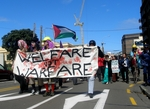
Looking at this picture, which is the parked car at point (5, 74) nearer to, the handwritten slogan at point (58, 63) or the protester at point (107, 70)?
the protester at point (107, 70)

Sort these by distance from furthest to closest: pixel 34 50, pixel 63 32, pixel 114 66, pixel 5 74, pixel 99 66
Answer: pixel 5 74 < pixel 114 66 < pixel 63 32 < pixel 99 66 < pixel 34 50

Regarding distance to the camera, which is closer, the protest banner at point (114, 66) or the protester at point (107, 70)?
the protester at point (107, 70)

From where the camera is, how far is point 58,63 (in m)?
8.94

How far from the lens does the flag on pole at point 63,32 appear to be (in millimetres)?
14719

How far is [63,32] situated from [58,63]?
6.82m

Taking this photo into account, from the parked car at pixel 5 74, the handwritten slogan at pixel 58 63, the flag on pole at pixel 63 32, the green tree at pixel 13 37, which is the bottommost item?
the parked car at pixel 5 74

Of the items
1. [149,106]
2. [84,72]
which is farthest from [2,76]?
[149,106]

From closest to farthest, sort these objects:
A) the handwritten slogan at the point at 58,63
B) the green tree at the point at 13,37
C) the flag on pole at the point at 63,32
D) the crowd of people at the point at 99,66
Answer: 1. the handwritten slogan at the point at 58,63
2. the crowd of people at the point at 99,66
3. the flag on pole at the point at 63,32
4. the green tree at the point at 13,37

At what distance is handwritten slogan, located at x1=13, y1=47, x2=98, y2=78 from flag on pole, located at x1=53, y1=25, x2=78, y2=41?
17.5ft

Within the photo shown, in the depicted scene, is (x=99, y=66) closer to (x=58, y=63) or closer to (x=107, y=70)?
(x=107, y=70)

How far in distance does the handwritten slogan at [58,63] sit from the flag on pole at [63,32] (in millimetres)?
5337

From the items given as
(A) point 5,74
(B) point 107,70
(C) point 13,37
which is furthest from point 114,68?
(C) point 13,37

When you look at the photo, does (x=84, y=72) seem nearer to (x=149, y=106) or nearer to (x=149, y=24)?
(x=149, y=106)

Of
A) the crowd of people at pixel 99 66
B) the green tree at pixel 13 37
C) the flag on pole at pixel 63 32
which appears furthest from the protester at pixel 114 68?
the green tree at pixel 13 37
